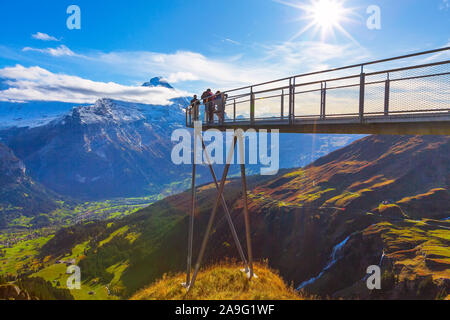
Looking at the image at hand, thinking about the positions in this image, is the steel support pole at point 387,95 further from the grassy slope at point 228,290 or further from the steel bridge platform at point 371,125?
the grassy slope at point 228,290

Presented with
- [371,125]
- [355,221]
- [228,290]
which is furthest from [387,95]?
[355,221]

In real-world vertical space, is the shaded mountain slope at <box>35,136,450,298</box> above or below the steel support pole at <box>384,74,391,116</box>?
below

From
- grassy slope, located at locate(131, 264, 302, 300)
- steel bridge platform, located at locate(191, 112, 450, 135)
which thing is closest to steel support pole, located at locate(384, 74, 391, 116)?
steel bridge platform, located at locate(191, 112, 450, 135)

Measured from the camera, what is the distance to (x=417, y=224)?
→ 27484 millimetres

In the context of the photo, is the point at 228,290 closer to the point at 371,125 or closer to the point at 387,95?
the point at 371,125

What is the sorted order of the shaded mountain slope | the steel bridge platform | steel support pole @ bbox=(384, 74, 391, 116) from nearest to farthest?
the steel bridge platform → steel support pole @ bbox=(384, 74, 391, 116) → the shaded mountain slope

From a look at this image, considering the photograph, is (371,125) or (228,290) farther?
(228,290)

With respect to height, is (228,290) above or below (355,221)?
above

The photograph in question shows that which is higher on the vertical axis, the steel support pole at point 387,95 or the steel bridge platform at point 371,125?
the steel support pole at point 387,95

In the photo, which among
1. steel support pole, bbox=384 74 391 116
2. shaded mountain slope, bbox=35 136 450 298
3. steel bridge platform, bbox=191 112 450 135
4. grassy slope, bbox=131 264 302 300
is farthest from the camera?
shaded mountain slope, bbox=35 136 450 298

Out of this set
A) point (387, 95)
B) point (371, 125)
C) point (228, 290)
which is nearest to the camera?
point (387, 95)

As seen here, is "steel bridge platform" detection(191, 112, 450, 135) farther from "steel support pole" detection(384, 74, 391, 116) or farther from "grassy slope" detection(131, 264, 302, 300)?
"grassy slope" detection(131, 264, 302, 300)

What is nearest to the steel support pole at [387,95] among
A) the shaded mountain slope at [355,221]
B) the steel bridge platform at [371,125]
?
the steel bridge platform at [371,125]
